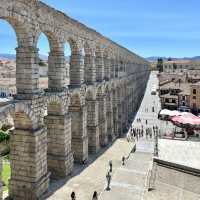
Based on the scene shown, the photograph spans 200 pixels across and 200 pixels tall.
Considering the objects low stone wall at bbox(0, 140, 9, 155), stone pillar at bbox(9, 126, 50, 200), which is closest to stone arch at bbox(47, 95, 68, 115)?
stone pillar at bbox(9, 126, 50, 200)

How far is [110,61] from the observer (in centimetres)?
4112

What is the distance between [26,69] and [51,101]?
3.80m

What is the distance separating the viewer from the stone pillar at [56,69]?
24000 millimetres

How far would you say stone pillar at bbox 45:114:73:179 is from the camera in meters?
25.1

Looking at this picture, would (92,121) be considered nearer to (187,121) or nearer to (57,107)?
(57,107)

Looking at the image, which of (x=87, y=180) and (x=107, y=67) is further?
(x=107, y=67)

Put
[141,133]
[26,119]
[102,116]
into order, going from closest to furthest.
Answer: [26,119]
[102,116]
[141,133]

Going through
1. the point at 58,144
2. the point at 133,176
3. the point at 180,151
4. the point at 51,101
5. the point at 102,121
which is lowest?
the point at 180,151

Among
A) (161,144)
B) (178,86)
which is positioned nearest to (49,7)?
(161,144)

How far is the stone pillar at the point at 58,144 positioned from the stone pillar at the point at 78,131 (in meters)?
3.55

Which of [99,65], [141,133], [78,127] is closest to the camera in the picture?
[78,127]

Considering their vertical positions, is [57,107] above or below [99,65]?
below

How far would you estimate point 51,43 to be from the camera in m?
23.8

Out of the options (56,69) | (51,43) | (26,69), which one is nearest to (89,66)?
(56,69)
